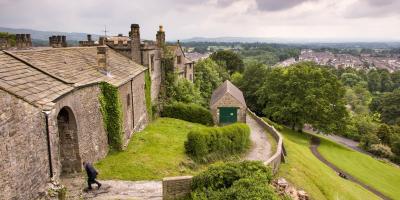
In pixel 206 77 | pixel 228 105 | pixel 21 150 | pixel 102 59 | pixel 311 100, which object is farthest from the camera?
pixel 206 77

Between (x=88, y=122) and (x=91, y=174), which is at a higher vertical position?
(x=88, y=122)

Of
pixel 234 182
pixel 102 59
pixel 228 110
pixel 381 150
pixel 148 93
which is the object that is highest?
pixel 102 59

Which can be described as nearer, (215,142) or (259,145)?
(215,142)

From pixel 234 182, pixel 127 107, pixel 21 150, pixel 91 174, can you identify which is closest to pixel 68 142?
pixel 91 174

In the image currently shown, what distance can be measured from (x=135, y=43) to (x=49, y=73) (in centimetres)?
1563

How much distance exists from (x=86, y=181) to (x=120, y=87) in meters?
7.16

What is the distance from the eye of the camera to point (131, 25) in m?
30.7

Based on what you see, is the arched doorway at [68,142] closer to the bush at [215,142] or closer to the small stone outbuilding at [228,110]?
the bush at [215,142]

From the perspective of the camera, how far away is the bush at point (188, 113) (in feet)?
121

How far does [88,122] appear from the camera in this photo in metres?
18.4

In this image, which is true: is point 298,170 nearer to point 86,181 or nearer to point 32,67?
point 86,181

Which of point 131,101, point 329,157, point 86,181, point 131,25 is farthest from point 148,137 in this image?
point 329,157

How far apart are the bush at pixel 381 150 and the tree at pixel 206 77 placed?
26.7m

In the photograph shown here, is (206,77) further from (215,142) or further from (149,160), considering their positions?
(149,160)
